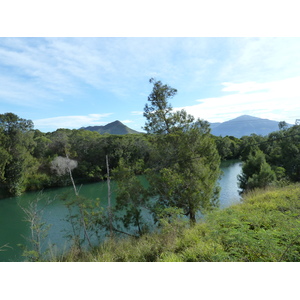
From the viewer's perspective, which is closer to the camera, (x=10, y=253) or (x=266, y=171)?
(x=10, y=253)

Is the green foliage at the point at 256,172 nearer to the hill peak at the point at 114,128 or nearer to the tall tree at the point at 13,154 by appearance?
the hill peak at the point at 114,128

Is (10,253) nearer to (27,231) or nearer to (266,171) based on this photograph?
(27,231)

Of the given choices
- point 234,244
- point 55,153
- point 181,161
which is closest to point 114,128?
point 55,153

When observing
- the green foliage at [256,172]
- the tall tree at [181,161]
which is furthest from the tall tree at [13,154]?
the green foliage at [256,172]

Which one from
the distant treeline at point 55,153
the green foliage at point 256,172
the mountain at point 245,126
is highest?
the mountain at point 245,126

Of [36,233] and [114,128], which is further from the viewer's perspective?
[114,128]

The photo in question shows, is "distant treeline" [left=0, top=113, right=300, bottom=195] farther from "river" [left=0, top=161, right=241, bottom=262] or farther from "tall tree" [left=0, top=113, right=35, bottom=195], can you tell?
"river" [left=0, top=161, right=241, bottom=262]

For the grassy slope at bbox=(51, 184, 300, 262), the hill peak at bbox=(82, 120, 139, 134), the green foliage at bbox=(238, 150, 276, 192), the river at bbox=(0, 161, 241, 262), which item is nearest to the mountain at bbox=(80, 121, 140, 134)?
the hill peak at bbox=(82, 120, 139, 134)

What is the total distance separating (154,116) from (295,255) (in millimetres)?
4798

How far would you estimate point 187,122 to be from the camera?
568 cm

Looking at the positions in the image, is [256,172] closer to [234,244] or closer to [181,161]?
[181,161]

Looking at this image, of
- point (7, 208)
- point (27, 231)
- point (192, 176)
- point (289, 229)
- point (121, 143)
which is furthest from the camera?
point (121, 143)

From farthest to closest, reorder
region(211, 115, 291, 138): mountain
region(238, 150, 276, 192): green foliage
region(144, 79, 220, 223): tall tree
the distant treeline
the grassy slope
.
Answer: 1. region(211, 115, 291, 138): mountain
2. the distant treeline
3. region(238, 150, 276, 192): green foliage
4. region(144, 79, 220, 223): tall tree
5. the grassy slope

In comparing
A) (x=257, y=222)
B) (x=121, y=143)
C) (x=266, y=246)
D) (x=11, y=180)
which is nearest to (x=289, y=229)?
(x=257, y=222)
